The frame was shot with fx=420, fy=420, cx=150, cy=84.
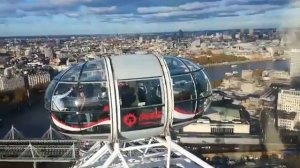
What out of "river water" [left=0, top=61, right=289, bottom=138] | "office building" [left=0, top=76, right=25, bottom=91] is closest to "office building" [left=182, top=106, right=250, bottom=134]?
"river water" [left=0, top=61, right=289, bottom=138]

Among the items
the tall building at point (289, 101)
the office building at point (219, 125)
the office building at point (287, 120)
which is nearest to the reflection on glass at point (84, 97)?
the office building at point (219, 125)

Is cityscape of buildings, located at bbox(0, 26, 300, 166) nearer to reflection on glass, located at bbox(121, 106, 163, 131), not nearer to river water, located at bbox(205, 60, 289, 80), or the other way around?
river water, located at bbox(205, 60, 289, 80)

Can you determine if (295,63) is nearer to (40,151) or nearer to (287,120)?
(287,120)

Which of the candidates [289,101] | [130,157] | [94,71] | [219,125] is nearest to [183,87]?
[94,71]

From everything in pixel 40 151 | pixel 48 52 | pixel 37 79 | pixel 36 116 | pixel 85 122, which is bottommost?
pixel 36 116

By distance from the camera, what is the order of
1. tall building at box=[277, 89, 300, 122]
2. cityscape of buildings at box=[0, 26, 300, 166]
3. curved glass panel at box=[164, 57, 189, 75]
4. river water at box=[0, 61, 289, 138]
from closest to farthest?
curved glass panel at box=[164, 57, 189, 75] < cityscape of buildings at box=[0, 26, 300, 166] < tall building at box=[277, 89, 300, 122] < river water at box=[0, 61, 289, 138]

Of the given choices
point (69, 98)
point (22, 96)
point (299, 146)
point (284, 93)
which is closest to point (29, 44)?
A: point (22, 96)

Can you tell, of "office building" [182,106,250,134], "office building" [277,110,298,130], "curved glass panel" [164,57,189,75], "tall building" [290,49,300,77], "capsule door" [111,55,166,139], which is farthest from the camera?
"tall building" [290,49,300,77]
